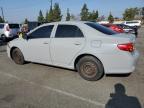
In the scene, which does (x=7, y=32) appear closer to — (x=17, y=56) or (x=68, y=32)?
(x=17, y=56)

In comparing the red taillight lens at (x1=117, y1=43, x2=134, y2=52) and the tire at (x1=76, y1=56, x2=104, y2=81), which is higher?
the red taillight lens at (x1=117, y1=43, x2=134, y2=52)

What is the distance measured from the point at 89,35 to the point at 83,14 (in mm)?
80661

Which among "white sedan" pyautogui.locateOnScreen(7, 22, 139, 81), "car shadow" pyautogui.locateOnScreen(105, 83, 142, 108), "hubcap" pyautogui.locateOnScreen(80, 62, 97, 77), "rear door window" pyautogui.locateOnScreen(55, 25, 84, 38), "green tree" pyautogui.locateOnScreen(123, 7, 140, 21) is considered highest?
"green tree" pyautogui.locateOnScreen(123, 7, 140, 21)

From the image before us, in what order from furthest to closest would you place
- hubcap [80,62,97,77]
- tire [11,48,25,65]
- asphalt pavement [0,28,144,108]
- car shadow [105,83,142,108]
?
tire [11,48,25,65]
hubcap [80,62,97,77]
asphalt pavement [0,28,144,108]
car shadow [105,83,142,108]

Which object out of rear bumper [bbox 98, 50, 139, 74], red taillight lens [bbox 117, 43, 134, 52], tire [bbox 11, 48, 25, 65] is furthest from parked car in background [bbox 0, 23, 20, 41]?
red taillight lens [bbox 117, 43, 134, 52]

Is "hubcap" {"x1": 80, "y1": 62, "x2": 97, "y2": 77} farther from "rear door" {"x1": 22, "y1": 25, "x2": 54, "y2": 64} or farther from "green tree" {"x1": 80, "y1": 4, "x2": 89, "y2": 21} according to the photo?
"green tree" {"x1": 80, "y1": 4, "x2": 89, "y2": 21}

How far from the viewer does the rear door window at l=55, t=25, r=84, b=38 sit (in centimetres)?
619

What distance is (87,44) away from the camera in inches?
230

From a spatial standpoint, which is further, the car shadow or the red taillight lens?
the red taillight lens

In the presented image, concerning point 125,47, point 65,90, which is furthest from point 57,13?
point 65,90

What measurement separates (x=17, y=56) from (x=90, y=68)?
10.8 ft

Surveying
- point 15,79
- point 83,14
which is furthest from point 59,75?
point 83,14

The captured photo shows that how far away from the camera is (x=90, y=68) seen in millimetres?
5941

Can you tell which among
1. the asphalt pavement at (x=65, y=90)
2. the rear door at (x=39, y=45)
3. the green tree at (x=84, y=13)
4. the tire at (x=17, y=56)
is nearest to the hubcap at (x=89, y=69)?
the asphalt pavement at (x=65, y=90)
